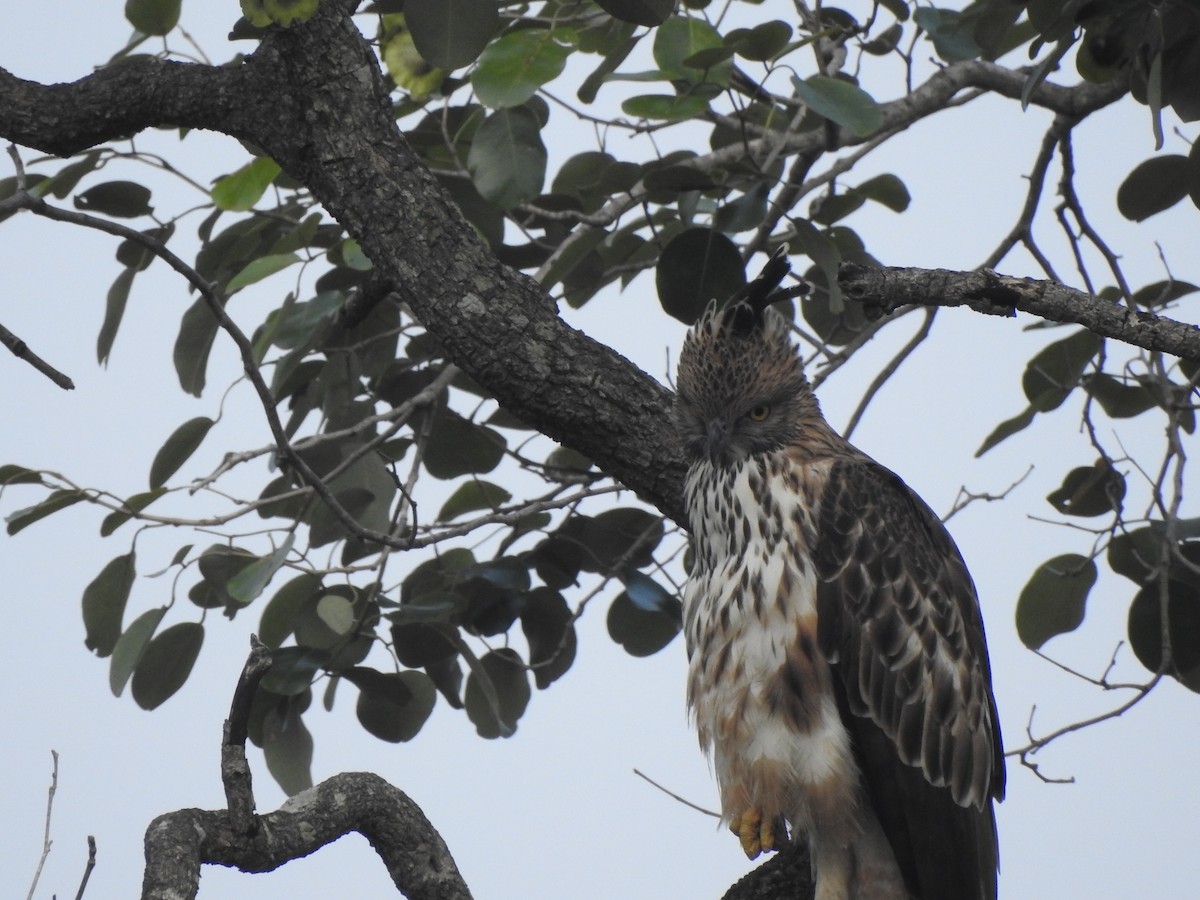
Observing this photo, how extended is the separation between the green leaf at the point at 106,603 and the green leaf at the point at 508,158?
1238 millimetres

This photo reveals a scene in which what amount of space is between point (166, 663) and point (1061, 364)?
7.77 ft

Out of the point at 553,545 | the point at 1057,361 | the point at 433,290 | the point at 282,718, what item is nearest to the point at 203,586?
the point at 282,718

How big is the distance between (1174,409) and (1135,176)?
58 centimetres

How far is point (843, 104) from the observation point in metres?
2.59

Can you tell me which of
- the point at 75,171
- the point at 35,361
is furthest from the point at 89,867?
the point at 75,171

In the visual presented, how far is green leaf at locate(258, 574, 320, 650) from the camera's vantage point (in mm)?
3285

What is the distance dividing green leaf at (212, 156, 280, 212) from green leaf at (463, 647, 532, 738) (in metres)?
1.28

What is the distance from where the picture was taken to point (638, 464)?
9.58 feet

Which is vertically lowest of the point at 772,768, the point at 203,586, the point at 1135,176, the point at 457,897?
the point at 457,897

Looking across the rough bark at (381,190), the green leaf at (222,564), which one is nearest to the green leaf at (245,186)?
the rough bark at (381,190)

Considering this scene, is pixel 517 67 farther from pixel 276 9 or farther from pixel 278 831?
pixel 278 831

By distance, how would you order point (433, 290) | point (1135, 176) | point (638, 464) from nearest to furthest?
point (433, 290) → point (638, 464) → point (1135, 176)

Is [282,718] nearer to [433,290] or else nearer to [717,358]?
[433,290]

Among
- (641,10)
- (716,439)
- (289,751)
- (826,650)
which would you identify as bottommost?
(289,751)
